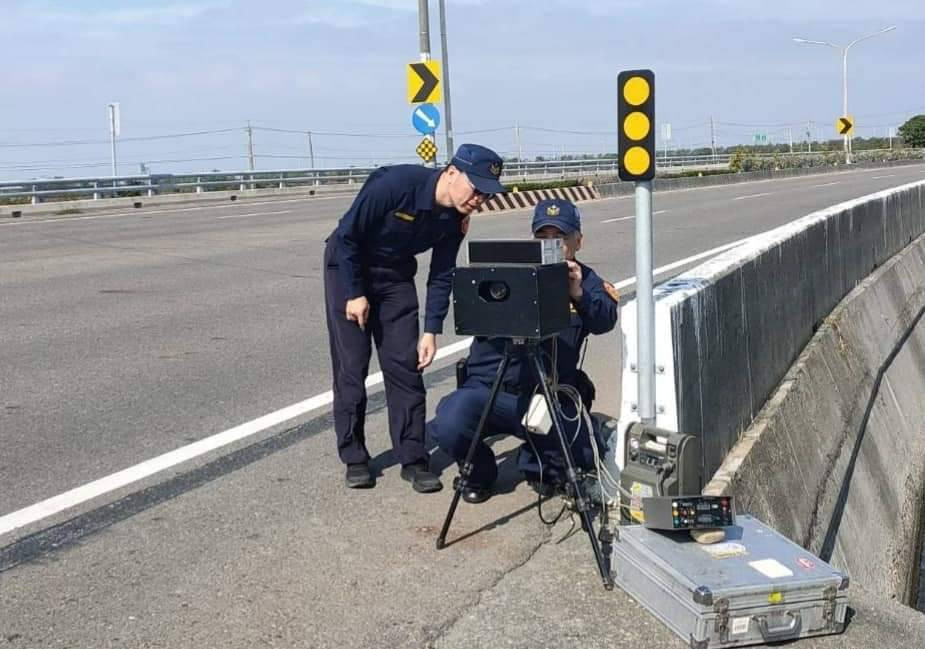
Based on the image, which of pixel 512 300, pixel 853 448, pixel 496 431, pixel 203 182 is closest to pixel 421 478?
pixel 496 431

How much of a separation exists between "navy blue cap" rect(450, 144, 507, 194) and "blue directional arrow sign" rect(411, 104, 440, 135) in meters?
19.5

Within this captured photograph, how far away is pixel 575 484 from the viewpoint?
14.3 ft

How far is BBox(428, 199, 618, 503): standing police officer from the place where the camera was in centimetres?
509

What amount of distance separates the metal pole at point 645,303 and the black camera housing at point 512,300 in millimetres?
296

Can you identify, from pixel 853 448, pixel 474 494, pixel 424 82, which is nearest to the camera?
pixel 474 494

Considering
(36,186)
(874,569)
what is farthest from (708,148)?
(874,569)

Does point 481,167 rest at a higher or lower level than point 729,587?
higher

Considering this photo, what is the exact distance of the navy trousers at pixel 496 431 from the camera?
5105 millimetres

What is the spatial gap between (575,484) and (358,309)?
4.66 feet

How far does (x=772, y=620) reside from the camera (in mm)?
3814

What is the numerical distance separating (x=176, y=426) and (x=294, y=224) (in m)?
16.4

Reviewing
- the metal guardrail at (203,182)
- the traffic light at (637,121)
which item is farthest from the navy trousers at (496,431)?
the metal guardrail at (203,182)

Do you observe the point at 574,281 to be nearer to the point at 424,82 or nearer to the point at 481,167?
the point at 481,167

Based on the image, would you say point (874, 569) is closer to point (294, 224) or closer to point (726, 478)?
point (726, 478)
